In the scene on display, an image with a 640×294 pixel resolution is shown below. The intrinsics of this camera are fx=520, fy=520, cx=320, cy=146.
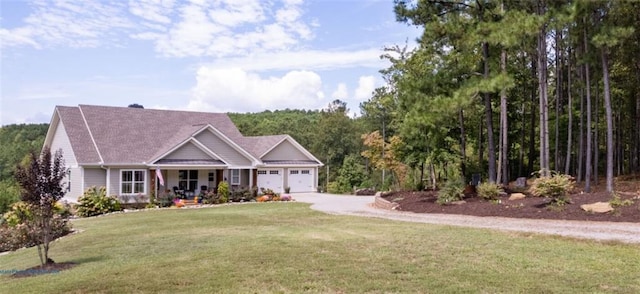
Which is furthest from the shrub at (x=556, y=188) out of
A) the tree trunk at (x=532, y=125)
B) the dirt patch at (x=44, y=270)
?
the dirt patch at (x=44, y=270)

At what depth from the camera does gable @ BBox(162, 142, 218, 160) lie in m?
27.2

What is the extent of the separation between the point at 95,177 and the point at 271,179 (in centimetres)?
1137

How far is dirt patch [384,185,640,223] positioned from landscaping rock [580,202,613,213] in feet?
0.46

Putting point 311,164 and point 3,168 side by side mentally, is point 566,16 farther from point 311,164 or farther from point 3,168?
point 3,168

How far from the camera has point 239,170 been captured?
30.7 m

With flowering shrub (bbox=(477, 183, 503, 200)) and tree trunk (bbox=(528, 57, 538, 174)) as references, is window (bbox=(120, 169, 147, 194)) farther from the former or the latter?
tree trunk (bbox=(528, 57, 538, 174))

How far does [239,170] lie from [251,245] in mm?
20883

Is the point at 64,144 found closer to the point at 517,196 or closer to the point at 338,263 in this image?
the point at 517,196

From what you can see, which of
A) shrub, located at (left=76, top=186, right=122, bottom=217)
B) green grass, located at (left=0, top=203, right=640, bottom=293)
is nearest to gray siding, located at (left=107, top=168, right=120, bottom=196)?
shrub, located at (left=76, top=186, right=122, bottom=217)

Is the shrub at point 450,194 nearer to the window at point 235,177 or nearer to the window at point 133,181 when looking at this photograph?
the window at point 133,181

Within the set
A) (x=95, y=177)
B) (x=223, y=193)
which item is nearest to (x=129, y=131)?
(x=95, y=177)

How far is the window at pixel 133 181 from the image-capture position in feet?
84.2

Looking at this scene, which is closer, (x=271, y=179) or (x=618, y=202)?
(x=618, y=202)

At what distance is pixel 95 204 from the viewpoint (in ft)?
73.9
